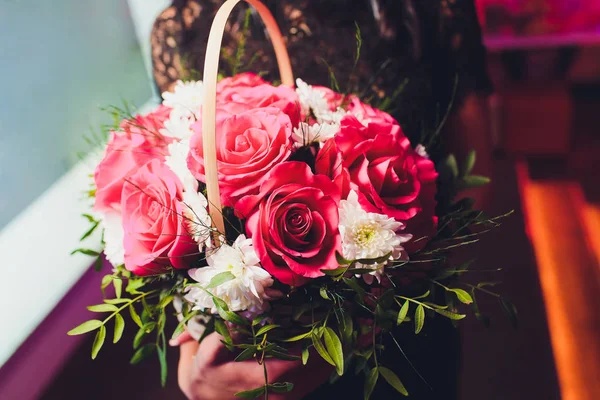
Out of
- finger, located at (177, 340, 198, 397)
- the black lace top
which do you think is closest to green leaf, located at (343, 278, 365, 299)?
finger, located at (177, 340, 198, 397)

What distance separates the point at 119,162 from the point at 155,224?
129 millimetres

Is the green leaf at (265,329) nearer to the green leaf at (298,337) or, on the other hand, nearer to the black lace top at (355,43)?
the green leaf at (298,337)

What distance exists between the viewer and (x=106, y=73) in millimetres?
1197

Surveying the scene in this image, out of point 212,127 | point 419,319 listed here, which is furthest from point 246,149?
point 419,319

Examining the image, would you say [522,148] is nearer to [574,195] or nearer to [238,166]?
[574,195]

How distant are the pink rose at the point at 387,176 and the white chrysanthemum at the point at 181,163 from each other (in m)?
0.17

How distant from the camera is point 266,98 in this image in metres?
0.55

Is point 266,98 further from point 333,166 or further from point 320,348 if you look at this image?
point 320,348

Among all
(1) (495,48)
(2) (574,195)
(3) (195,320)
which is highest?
(3) (195,320)

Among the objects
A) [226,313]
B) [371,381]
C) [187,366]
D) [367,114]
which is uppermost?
[367,114]

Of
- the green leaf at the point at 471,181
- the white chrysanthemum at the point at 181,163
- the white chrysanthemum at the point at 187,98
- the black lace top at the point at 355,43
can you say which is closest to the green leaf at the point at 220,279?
the white chrysanthemum at the point at 181,163

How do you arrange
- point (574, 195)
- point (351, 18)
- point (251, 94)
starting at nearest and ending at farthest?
point (251, 94)
point (351, 18)
point (574, 195)

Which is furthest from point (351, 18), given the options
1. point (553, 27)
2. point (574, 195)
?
point (553, 27)

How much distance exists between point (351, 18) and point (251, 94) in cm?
51
